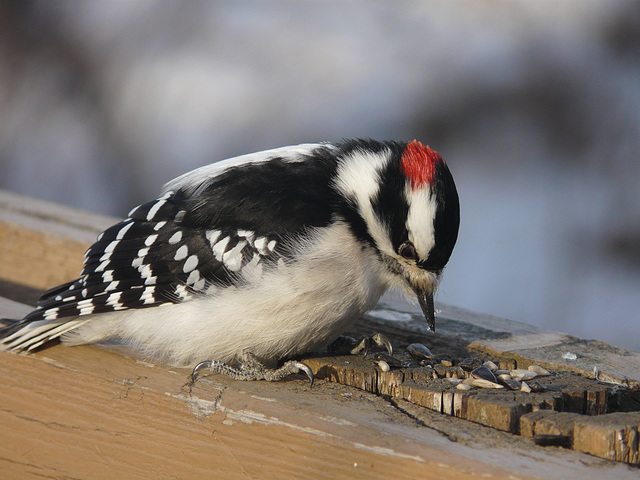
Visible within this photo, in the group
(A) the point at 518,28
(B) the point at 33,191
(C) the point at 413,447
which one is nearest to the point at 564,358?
(C) the point at 413,447

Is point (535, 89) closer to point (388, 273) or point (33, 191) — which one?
point (388, 273)

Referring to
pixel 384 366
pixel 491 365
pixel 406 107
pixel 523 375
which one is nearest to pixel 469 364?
pixel 491 365

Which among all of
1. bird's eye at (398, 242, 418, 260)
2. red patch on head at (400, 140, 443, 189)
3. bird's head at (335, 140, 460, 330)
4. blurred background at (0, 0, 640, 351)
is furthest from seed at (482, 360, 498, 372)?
blurred background at (0, 0, 640, 351)

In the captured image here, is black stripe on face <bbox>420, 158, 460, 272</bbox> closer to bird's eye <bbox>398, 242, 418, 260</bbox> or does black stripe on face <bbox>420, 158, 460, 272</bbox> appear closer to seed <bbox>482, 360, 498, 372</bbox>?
bird's eye <bbox>398, 242, 418, 260</bbox>

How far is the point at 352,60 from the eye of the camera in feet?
15.8

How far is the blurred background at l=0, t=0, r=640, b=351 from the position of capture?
14.4 ft

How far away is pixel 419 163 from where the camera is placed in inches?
90.1

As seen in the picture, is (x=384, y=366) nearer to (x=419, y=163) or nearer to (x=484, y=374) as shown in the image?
(x=484, y=374)

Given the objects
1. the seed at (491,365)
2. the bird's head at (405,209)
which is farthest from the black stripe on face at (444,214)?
the seed at (491,365)

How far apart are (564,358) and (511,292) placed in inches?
102

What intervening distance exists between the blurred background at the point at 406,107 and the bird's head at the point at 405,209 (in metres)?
2.25

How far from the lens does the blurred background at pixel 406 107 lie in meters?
4.38

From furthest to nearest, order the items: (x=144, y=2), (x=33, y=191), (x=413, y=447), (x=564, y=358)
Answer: (x=33, y=191) < (x=144, y=2) < (x=564, y=358) < (x=413, y=447)

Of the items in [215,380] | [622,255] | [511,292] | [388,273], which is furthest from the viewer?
[511,292]
